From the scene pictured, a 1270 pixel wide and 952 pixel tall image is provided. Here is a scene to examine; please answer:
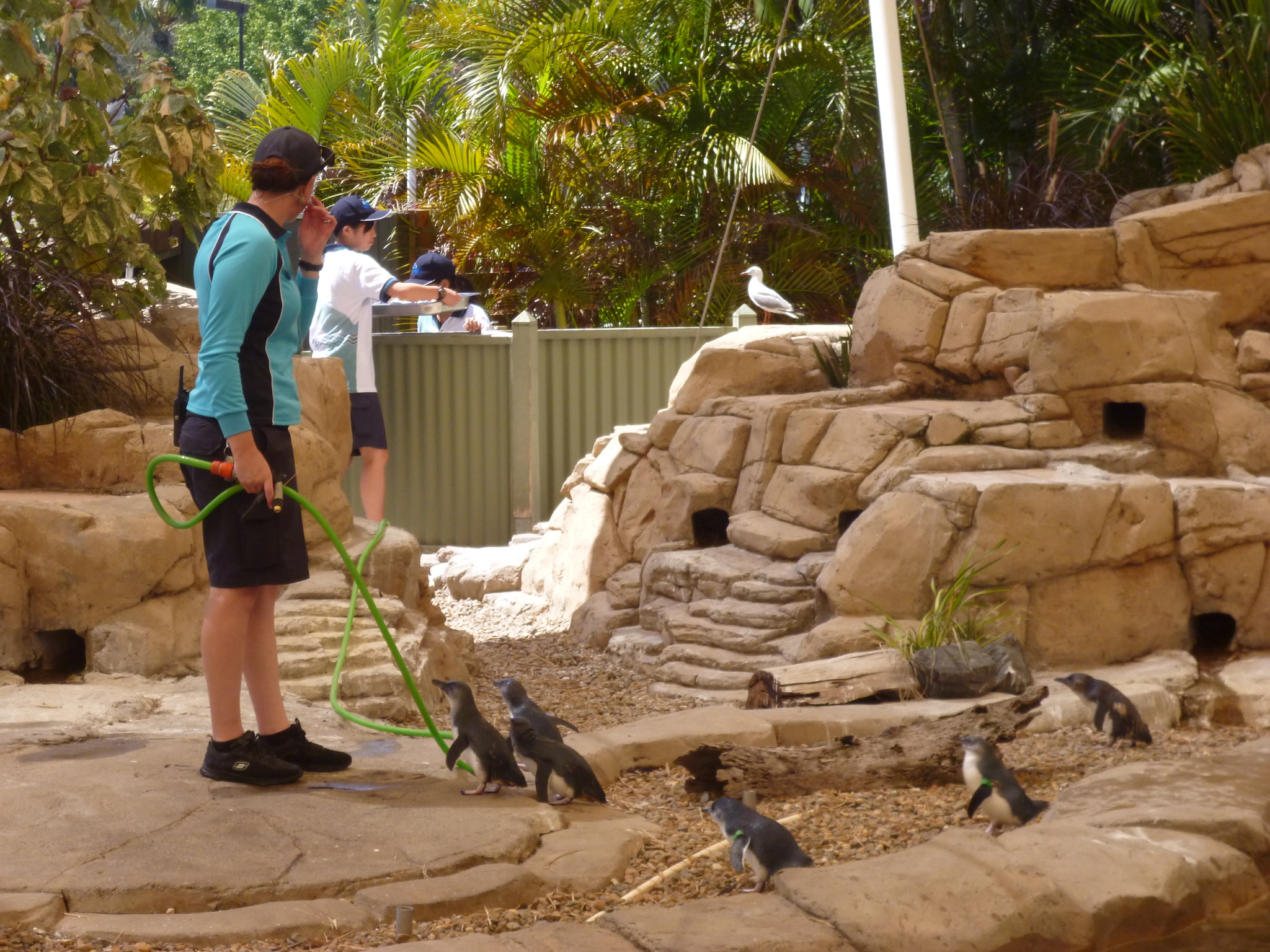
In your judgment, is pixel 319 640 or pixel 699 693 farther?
pixel 699 693

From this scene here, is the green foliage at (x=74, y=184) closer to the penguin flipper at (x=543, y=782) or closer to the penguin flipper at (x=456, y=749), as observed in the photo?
the penguin flipper at (x=456, y=749)

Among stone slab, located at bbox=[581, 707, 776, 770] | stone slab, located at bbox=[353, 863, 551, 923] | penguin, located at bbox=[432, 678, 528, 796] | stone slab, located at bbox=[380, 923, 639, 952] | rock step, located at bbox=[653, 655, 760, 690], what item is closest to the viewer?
stone slab, located at bbox=[380, 923, 639, 952]

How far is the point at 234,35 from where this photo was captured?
39.1 meters

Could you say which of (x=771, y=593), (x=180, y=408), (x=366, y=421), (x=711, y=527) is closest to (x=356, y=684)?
(x=366, y=421)

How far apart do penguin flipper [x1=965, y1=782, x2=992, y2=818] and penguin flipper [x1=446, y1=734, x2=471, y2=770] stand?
5.21 feet

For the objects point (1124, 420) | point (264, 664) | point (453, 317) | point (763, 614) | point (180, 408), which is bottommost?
point (763, 614)

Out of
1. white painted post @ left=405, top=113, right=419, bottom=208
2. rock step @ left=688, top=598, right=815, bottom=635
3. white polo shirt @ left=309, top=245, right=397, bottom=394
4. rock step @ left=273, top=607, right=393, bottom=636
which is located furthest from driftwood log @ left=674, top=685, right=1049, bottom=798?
white painted post @ left=405, top=113, right=419, bottom=208

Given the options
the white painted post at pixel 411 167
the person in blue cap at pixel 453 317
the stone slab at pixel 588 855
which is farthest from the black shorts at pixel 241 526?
the white painted post at pixel 411 167

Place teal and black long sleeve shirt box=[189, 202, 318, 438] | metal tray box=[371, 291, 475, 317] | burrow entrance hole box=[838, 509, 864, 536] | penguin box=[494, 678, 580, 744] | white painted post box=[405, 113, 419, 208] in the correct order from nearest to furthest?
teal and black long sleeve shirt box=[189, 202, 318, 438] < penguin box=[494, 678, 580, 744] < metal tray box=[371, 291, 475, 317] < burrow entrance hole box=[838, 509, 864, 536] < white painted post box=[405, 113, 419, 208]

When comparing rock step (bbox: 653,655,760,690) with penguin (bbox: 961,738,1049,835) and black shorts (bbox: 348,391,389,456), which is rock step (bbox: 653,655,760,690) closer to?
black shorts (bbox: 348,391,389,456)

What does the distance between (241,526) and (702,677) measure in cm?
401

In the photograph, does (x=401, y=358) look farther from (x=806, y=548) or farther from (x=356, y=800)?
(x=356, y=800)

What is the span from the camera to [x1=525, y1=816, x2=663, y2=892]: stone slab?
3.38 m

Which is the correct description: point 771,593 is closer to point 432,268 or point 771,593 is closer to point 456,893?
point 432,268
